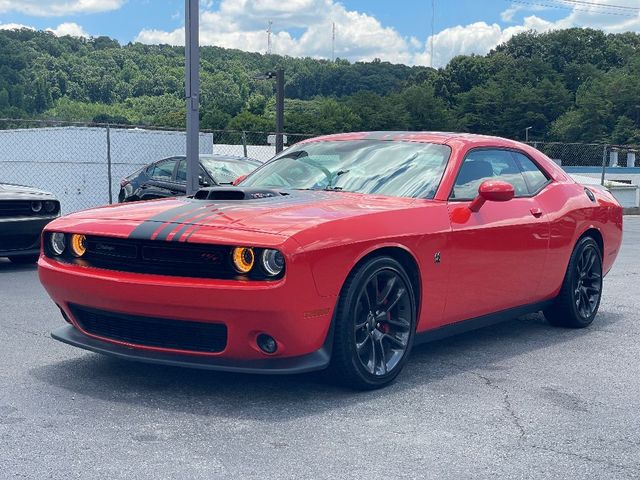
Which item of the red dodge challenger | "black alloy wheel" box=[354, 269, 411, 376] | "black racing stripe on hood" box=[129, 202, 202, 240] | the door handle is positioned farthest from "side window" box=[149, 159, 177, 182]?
"black alloy wheel" box=[354, 269, 411, 376]

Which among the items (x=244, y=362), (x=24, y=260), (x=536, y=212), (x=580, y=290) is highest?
(x=536, y=212)

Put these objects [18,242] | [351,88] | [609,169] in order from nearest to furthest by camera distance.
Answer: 1. [18,242]
2. [609,169]
3. [351,88]

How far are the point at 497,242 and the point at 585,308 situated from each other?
5.06 ft

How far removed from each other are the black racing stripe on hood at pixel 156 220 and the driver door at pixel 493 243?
4.82 feet

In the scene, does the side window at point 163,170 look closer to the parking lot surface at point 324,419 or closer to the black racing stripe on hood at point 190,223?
the parking lot surface at point 324,419

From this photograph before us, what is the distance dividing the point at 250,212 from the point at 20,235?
220 inches

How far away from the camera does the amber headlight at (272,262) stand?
3949 mm

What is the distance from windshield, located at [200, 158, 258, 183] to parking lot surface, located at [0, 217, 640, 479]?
7450 mm

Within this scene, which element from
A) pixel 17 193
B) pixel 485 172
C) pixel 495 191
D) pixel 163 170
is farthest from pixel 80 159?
pixel 495 191

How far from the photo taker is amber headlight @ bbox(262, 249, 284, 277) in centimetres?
395

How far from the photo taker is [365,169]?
528 cm

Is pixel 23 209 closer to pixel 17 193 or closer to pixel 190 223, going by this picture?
pixel 17 193

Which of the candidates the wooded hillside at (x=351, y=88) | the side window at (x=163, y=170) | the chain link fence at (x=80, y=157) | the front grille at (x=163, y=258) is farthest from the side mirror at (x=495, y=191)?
the wooded hillside at (x=351, y=88)

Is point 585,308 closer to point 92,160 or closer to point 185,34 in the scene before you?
point 185,34
